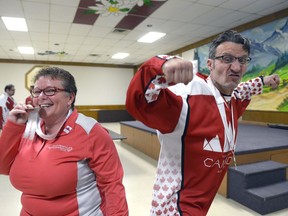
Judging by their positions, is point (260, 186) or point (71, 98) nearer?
point (71, 98)

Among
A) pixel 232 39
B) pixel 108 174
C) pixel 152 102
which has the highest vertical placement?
pixel 232 39

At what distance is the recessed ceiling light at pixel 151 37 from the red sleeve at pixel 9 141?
19.9 feet

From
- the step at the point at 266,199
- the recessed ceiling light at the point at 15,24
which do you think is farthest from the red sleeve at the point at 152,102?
the recessed ceiling light at the point at 15,24

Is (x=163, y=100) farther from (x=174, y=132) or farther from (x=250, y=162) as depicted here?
(x=250, y=162)

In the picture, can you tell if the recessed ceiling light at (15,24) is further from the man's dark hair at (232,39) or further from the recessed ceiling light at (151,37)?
the man's dark hair at (232,39)

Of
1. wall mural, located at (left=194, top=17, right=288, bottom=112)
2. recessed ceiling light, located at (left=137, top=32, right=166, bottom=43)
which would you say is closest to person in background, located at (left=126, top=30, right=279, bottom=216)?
wall mural, located at (left=194, top=17, right=288, bottom=112)

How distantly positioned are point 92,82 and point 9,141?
11779 millimetres

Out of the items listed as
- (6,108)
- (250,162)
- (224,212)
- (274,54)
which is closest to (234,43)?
(224,212)

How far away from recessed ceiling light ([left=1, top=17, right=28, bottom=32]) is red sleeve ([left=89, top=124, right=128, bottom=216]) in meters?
5.52

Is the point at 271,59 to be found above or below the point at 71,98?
above

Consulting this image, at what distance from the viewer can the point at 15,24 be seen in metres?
5.97

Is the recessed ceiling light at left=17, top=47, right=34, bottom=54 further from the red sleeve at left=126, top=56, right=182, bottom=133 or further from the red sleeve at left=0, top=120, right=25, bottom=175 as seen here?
the red sleeve at left=126, top=56, right=182, bottom=133

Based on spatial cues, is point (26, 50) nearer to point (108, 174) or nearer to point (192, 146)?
point (108, 174)

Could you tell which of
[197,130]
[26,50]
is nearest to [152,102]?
[197,130]
